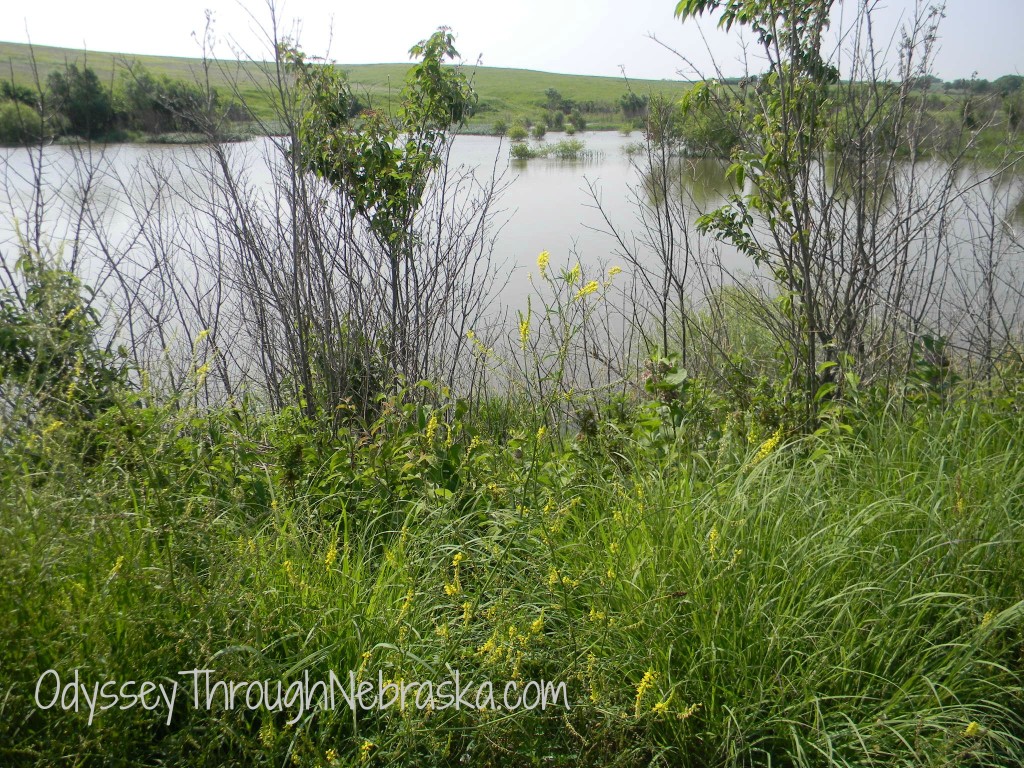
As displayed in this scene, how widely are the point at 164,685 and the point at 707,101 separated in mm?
3428

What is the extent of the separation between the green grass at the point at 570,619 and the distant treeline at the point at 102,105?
2638mm

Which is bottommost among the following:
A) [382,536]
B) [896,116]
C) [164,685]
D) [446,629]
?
[382,536]

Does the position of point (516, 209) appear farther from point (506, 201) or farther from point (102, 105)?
point (506, 201)

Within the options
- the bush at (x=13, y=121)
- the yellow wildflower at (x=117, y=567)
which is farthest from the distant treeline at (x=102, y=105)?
the yellow wildflower at (x=117, y=567)

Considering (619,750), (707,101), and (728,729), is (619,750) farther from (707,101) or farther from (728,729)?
(707,101)

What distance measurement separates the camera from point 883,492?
2.48m

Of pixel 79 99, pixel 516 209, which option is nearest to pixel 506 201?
pixel 516 209

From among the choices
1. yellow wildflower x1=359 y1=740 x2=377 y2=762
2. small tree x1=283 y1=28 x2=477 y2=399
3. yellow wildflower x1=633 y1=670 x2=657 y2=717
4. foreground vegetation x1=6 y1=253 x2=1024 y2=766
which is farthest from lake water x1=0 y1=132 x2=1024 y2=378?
yellow wildflower x1=359 y1=740 x2=377 y2=762

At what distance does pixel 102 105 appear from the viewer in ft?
23.6

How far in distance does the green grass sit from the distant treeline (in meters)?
2.64

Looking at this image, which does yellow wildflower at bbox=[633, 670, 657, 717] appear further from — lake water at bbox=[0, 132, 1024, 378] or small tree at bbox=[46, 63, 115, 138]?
small tree at bbox=[46, 63, 115, 138]

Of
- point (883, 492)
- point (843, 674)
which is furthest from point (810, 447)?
point (843, 674)

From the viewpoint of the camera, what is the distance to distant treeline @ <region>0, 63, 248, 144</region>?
442 centimetres

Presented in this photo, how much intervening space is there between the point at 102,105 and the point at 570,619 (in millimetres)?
7426
